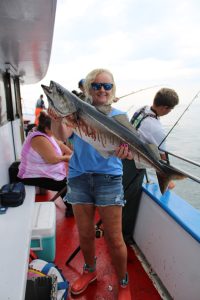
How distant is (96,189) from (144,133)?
3.34ft

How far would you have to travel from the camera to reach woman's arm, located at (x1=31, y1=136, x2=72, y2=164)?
3557mm

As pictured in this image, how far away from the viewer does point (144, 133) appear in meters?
2.74

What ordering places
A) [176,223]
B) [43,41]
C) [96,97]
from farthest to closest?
[43,41] < [176,223] < [96,97]

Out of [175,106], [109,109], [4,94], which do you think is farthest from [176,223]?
[4,94]

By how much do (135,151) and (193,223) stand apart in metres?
0.91

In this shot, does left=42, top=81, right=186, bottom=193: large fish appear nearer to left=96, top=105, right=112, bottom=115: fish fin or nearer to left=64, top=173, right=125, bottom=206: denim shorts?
left=96, top=105, right=112, bottom=115: fish fin

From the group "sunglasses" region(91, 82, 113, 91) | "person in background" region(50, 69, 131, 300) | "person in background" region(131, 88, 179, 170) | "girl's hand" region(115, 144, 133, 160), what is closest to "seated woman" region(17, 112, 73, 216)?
"person in background" region(131, 88, 179, 170)

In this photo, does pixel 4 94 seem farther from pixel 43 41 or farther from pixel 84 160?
pixel 84 160

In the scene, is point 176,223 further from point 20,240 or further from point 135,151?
point 20,240

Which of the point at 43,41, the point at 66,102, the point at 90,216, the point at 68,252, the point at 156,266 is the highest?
the point at 43,41

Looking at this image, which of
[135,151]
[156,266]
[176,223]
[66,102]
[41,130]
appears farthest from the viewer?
[41,130]

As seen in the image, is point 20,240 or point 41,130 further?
point 41,130

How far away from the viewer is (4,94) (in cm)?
506

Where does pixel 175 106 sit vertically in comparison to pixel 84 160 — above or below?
above
